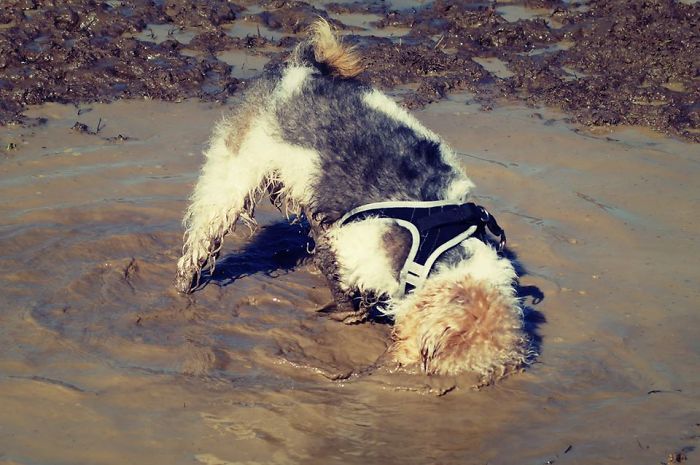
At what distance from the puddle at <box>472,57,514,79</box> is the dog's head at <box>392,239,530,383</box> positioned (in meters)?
4.64

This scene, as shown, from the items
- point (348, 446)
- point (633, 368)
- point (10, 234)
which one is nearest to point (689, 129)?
point (633, 368)

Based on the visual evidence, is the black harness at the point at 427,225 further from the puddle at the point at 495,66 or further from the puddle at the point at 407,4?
Answer: the puddle at the point at 407,4

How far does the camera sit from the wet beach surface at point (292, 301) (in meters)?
3.96

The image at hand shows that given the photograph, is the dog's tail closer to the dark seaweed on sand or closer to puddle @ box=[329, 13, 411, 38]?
the dark seaweed on sand

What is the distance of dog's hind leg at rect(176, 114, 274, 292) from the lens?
4918 mm

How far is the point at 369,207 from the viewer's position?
448cm

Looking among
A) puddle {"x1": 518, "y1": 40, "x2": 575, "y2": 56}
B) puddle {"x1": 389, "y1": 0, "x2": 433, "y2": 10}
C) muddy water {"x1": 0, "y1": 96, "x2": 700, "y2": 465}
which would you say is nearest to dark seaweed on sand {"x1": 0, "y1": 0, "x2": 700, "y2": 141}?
puddle {"x1": 518, "y1": 40, "x2": 575, "y2": 56}

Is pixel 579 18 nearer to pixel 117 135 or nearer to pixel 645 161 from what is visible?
pixel 645 161

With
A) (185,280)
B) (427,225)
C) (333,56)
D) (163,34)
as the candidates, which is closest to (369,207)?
(427,225)

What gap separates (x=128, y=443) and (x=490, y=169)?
156 inches

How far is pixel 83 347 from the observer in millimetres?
4512

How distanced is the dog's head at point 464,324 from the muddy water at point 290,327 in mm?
167

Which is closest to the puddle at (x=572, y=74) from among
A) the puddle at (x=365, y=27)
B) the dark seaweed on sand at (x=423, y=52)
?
the dark seaweed on sand at (x=423, y=52)

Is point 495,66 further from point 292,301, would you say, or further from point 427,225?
point 427,225
